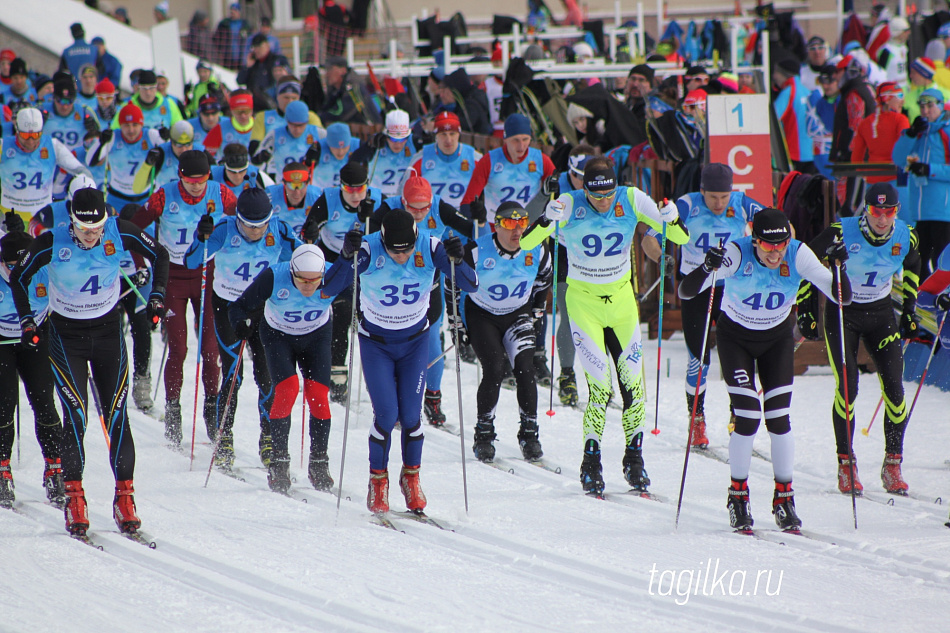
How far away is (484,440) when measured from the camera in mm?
7562

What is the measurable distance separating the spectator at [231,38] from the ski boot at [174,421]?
1441 cm

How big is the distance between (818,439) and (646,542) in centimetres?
261

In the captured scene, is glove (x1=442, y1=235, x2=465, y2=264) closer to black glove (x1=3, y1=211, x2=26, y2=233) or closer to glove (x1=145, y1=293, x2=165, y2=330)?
glove (x1=145, y1=293, x2=165, y2=330)

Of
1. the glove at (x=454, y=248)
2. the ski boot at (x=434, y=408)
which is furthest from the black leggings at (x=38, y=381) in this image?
the ski boot at (x=434, y=408)

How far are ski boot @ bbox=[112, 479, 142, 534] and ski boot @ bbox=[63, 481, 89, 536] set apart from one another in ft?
0.54

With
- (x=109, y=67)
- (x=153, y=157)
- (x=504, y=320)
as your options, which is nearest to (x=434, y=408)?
(x=504, y=320)

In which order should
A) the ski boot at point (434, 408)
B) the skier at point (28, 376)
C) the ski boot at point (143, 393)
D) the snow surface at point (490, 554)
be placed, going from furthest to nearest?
A: the ski boot at point (143, 393), the ski boot at point (434, 408), the skier at point (28, 376), the snow surface at point (490, 554)

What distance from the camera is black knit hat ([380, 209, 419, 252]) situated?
6102 millimetres

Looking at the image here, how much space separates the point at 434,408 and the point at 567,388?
1160 mm

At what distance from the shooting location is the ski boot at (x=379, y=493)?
6.38 m

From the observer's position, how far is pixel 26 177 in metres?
10.9

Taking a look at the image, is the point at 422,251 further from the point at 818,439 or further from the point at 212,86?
the point at 212,86

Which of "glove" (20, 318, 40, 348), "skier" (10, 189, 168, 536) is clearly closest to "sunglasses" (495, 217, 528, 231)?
"skier" (10, 189, 168, 536)

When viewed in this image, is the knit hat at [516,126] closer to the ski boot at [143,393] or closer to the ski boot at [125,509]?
the ski boot at [143,393]
